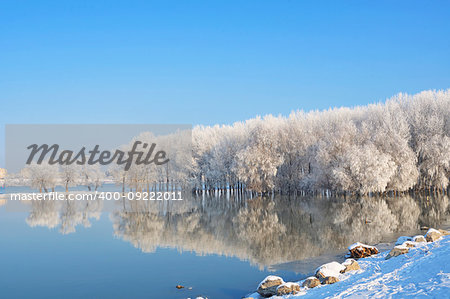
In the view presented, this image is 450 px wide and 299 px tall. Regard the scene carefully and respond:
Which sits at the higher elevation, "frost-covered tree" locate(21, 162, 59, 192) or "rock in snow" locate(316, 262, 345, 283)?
"frost-covered tree" locate(21, 162, 59, 192)

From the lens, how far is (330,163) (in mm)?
56688

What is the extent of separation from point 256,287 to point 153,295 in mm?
4270

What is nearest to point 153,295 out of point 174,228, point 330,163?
point 174,228

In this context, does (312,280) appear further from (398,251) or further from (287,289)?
(398,251)

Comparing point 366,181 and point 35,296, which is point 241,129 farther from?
point 35,296

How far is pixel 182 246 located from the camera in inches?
981

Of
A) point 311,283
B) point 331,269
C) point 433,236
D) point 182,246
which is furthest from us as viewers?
point 182,246

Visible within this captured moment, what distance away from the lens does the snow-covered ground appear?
454 inches

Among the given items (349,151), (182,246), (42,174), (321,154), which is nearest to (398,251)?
(182,246)

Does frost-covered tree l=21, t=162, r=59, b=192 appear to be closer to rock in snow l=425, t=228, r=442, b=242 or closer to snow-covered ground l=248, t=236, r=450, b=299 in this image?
snow-covered ground l=248, t=236, r=450, b=299

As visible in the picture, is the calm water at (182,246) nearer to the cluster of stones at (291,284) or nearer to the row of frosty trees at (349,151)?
the cluster of stones at (291,284)

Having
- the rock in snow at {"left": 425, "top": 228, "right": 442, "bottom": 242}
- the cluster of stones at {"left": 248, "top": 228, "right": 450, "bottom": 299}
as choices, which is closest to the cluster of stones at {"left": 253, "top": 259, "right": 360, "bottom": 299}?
the cluster of stones at {"left": 248, "top": 228, "right": 450, "bottom": 299}

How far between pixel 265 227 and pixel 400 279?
1861cm

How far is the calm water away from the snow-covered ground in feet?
10.7
